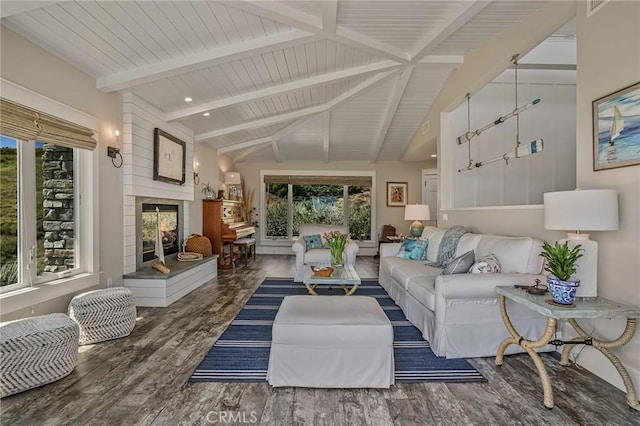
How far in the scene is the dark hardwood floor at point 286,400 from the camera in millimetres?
1779

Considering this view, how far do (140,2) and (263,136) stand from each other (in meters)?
4.50

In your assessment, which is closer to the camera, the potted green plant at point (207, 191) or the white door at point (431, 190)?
the potted green plant at point (207, 191)

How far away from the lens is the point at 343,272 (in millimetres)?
4008

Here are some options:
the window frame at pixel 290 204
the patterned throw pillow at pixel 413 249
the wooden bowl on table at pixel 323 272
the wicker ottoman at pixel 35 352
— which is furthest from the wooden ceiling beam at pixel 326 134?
the wicker ottoman at pixel 35 352

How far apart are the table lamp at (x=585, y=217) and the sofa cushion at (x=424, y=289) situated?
1013 mm

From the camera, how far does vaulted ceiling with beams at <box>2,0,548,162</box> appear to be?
8.92 feet

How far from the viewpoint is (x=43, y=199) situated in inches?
114

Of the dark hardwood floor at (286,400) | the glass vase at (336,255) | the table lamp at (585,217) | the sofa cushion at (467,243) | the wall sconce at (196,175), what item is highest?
the wall sconce at (196,175)

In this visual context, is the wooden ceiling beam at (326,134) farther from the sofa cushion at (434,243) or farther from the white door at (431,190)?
the sofa cushion at (434,243)

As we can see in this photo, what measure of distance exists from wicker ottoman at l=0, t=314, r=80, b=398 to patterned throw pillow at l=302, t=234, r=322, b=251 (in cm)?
368

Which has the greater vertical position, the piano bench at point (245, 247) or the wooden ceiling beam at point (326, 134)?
the wooden ceiling beam at point (326, 134)

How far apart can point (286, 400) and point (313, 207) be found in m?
7.00

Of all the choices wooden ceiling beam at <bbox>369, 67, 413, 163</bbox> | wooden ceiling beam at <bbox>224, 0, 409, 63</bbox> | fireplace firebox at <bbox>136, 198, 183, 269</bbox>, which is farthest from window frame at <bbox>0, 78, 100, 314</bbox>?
wooden ceiling beam at <bbox>369, 67, 413, 163</bbox>

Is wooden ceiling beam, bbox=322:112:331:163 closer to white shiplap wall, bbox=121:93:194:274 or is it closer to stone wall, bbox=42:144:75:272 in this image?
white shiplap wall, bbox=121:93:194:274
